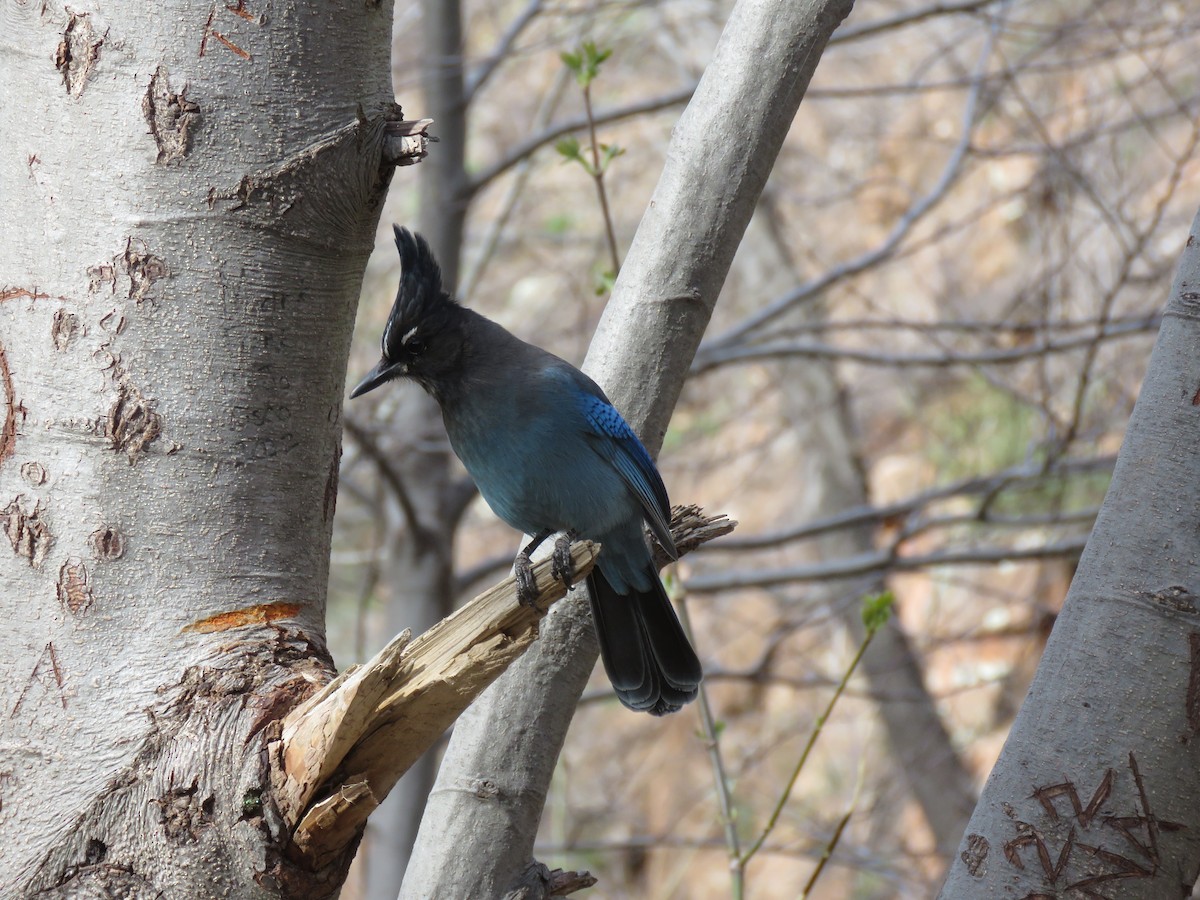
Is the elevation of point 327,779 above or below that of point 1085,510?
below

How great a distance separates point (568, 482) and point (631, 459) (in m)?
0.25

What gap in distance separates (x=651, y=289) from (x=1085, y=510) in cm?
329

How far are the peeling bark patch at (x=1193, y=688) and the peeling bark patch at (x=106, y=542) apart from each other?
1.33 metres

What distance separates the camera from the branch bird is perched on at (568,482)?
2.60 metres

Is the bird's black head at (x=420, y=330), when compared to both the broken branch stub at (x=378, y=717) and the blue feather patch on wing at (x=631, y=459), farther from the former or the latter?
the broken branch stub at (x=378, y=717)

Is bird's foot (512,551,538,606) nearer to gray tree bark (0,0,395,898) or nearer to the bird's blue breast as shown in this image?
gray tree bark (0,0,395,898)

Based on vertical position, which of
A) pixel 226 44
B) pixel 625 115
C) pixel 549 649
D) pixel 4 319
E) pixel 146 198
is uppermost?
pixel 625 115

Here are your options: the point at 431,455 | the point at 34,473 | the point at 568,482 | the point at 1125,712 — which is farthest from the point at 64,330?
the point at 431,455

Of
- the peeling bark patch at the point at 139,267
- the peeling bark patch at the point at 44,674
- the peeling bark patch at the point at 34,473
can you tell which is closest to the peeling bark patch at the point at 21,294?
the peeling bark patch at the point at 139,267

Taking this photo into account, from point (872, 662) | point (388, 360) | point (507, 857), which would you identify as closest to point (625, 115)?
point (388, 360)

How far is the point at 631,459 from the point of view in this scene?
2.43 m

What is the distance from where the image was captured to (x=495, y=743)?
194cm

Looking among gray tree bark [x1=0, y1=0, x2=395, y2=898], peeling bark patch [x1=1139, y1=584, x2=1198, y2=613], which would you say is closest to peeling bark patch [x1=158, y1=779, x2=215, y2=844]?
gray tree bark [x1=0, y1=0, x2=395, y2=898]

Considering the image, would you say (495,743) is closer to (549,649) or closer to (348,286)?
(549,649)
